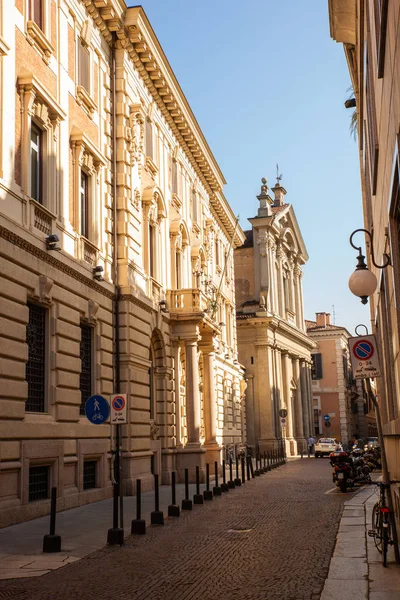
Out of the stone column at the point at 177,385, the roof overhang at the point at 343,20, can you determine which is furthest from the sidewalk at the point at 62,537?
the roof overhang at the point at 343,20

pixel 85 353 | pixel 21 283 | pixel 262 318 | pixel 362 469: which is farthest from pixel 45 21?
pixel 262 318

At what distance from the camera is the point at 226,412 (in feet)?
131

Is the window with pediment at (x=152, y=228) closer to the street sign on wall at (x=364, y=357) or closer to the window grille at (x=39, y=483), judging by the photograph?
the window grille at (x=39, y=483)

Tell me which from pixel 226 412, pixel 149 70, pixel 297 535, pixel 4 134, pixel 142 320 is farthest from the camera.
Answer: pixel 226 412

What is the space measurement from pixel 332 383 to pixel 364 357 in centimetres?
6845

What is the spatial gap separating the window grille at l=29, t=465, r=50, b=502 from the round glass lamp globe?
9087 millimetres

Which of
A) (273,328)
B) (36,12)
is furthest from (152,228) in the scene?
(273,328)

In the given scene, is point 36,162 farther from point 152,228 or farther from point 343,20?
point 152,228

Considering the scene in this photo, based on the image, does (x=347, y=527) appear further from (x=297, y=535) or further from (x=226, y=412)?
(x=226, y=412)

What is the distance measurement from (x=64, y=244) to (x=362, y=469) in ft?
39.9

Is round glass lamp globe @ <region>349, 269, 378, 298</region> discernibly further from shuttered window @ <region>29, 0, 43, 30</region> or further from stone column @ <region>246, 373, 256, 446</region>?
stone column @ <region>246, 373, 256, 446</region>

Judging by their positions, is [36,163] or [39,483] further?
[36,163]

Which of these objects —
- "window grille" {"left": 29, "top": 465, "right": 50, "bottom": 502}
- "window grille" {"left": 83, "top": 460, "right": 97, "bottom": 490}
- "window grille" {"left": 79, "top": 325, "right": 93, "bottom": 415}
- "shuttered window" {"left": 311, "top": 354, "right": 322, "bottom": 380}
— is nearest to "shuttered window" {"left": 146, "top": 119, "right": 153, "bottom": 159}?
"window grille" {"left": 79, "top": 325, "right": 93, "bottom": 415}

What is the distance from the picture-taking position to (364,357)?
9.45 metres
